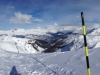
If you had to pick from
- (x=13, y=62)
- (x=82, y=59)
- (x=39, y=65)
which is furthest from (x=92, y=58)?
(x=13, y=62)

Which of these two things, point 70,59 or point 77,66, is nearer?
point 77,66

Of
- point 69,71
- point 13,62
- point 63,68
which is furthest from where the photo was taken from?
point 13,62

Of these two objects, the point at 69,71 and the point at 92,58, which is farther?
the point at 92,58

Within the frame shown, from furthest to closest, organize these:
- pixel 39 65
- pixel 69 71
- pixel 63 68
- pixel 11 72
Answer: pixel 39 65 < pixel 11 72 < pixel 63 68 < pixel 69 71

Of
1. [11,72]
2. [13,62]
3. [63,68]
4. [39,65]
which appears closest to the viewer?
[63,68]

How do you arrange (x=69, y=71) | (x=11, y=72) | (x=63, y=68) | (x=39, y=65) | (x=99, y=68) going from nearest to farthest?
(x=99, y=68) < (x=69, y=71) < (x=63, y=68) < (x=11, y=72) < (x=39, y=65)

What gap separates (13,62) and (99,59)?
6206mm

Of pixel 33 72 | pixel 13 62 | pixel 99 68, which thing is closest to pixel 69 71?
pixel 99 68

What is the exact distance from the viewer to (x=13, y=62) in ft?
44.2

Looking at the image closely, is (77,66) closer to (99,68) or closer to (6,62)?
(99,68)

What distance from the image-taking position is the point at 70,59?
11711 millimetres

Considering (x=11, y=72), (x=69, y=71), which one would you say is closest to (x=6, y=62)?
(x=11, y=72)

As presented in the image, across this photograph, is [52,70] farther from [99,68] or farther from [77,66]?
[99,68]

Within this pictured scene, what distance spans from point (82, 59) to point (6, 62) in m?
5.67
